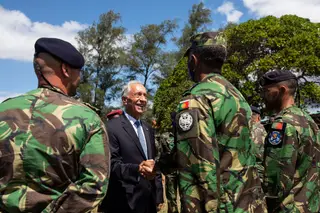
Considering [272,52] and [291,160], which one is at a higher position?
[272,52]

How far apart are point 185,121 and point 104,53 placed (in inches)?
1466

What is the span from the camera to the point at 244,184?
269cm

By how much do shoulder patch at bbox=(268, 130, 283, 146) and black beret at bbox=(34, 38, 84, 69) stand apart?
1817mm

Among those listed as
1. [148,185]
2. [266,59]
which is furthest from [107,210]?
[266,59]

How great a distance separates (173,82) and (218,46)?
24.3 meters

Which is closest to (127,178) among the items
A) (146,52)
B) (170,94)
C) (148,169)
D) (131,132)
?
(148,169)

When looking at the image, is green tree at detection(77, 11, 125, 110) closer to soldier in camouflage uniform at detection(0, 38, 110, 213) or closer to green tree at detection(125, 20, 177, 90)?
green tree at detection(125, 20, 177, 90)

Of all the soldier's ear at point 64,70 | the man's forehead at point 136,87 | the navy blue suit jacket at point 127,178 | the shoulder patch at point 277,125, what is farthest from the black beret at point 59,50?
the man's forehead at point 136,87

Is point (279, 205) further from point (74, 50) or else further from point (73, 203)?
point (74, 50)

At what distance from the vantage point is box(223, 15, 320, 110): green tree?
70.3ft

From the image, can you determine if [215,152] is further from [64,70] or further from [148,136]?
[148,136]

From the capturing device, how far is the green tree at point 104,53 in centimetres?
3859

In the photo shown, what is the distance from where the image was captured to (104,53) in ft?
128

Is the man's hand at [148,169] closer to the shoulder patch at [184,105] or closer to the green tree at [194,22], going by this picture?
the shoulder patch at [184,105]
